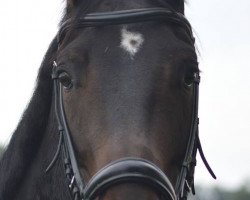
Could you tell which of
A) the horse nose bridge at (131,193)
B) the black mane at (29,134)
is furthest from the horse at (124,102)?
the black mane at (29,134)

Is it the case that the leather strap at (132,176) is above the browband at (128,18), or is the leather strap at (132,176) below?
below

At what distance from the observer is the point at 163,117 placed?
19.9 ft

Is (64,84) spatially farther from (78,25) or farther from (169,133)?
(169,133)

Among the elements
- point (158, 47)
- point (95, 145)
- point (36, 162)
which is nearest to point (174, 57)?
point (158, 47)

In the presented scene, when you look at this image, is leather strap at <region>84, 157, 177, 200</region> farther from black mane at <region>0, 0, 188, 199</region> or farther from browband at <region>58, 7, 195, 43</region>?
black mane at <region>0, 0, 188, 199</region>

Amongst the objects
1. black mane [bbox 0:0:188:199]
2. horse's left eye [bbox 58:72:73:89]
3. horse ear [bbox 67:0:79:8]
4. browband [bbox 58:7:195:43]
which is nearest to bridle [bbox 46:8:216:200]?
browband [bbox 58:7:195:43]

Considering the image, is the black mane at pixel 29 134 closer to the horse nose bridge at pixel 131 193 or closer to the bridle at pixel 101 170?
the bridle at pixel 101 170

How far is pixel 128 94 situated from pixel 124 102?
0.25 feet

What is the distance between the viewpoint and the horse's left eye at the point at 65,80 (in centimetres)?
637

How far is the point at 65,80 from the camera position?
6406 mm

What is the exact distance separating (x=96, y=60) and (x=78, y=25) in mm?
534

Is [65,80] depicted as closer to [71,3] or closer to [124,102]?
[124,102]

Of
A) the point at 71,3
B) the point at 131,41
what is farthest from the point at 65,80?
the point at 71,3

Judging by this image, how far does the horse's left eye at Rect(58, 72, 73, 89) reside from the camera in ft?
20.9
